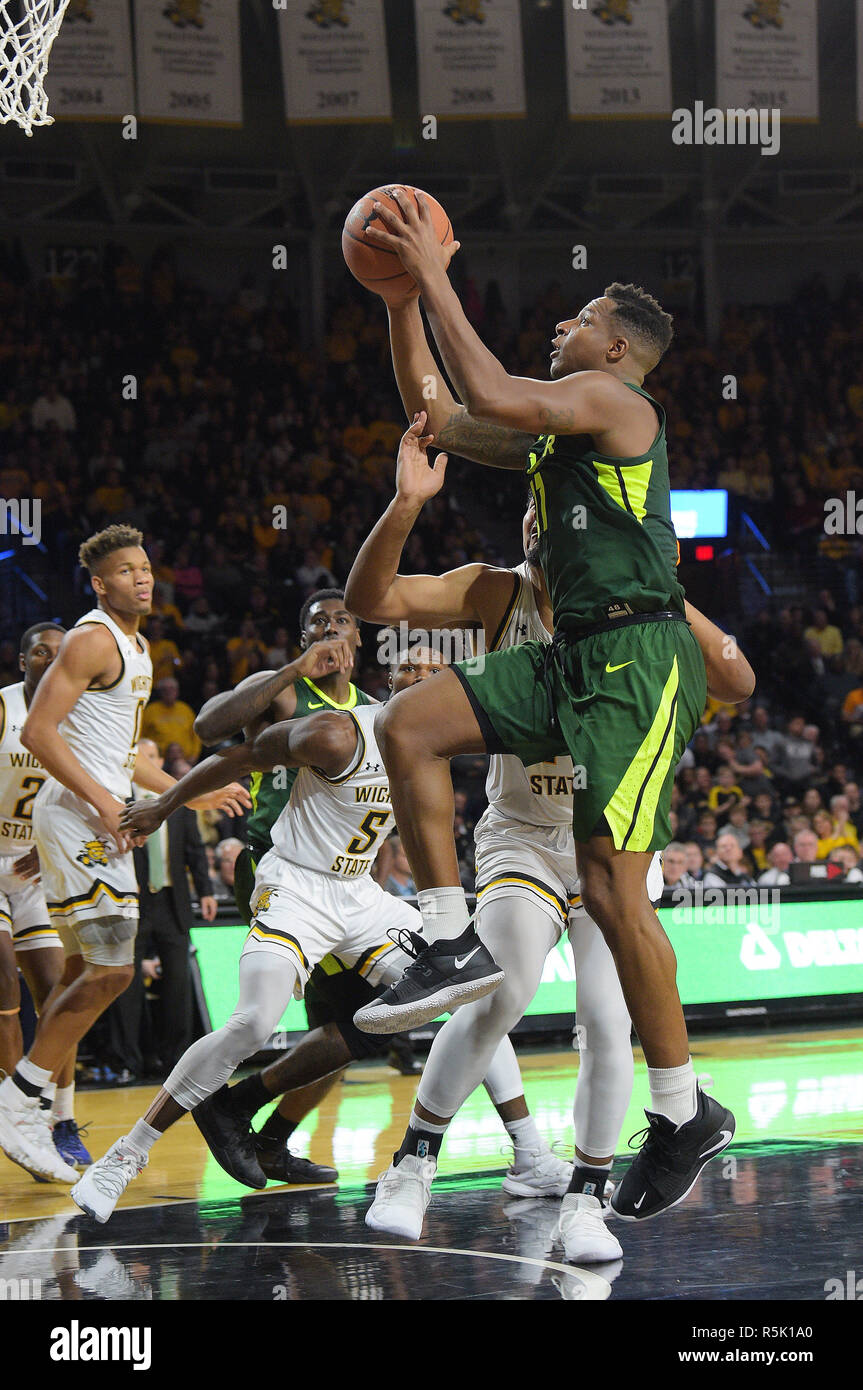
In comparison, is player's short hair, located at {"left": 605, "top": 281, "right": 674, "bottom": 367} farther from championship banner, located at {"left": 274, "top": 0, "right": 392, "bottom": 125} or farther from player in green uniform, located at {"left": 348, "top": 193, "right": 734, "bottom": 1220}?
championship banner, located at {"left": 274, "top": 0, "right": 392, "bottom": 125}

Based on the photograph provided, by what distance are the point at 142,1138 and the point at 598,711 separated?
7.55ft

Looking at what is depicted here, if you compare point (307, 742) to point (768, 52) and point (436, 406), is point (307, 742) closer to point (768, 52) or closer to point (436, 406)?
point (436, 406)

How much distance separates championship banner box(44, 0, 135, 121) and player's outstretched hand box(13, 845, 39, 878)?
31.8ft

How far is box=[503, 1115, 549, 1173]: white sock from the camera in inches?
213

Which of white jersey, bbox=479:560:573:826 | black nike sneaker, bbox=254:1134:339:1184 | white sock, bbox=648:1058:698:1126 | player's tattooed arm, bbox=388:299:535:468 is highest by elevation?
player's tattooed arm, bbox=388:299:535:468

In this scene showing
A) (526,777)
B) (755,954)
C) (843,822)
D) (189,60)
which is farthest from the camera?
(189,60)

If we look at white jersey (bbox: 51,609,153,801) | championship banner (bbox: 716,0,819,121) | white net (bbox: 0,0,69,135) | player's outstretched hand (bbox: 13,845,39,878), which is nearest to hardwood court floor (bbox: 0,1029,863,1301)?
player's outstretched hand (bbox: 13,845,39,878)

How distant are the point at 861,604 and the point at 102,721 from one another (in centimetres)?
1231

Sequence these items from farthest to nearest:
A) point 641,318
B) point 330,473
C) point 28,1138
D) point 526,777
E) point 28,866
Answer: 1. point 330,473
2. point 28,866
3. point 28,1138
4. point 526,777
5. point 641,318

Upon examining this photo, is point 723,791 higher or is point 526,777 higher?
point 526,777

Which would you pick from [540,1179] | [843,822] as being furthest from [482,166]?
[540,1179]

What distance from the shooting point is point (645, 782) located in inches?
153

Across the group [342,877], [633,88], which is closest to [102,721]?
[342,877]

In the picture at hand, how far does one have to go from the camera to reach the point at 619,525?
398 cm
